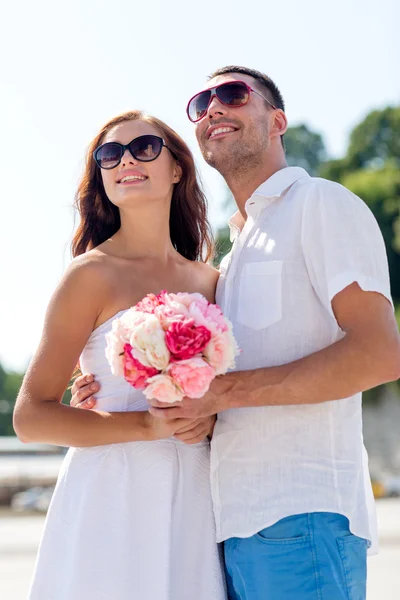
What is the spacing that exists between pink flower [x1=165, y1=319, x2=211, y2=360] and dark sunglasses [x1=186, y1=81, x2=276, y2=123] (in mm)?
1425

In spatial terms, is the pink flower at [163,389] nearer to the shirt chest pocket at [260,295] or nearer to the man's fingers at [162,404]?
the man's fingers at [162,404]

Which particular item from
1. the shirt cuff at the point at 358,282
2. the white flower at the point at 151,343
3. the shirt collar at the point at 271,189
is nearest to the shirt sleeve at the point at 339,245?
the shirt cuff at the point at 358,282

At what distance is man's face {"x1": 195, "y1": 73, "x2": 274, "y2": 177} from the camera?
151 inches

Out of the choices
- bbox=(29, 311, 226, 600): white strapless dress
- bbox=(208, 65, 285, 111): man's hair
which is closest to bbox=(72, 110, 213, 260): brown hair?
bbox=(208, 65, 285, 111): man's hair

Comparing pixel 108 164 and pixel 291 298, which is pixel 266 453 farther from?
pixel 108 164

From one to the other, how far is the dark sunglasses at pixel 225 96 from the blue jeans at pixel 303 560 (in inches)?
71.6

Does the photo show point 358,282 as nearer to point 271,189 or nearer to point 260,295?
point 260,295

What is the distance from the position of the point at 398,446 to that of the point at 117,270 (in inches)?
1575

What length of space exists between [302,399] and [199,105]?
1.59 m

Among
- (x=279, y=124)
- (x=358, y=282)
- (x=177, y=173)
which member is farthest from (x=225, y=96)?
(x=358, y=282)

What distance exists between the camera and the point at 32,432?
327cm

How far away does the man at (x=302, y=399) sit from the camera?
3.01m

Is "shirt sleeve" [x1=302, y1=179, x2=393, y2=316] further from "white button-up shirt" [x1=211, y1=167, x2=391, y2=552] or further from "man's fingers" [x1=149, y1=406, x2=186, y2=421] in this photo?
"man's fingers" [x1=149, y1=406, x2=186, y2=421]

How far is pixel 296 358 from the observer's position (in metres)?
3.20
